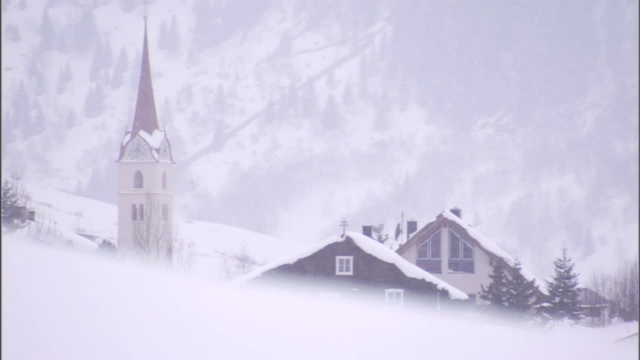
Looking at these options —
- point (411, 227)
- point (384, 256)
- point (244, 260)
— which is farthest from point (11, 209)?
point (411, 227)

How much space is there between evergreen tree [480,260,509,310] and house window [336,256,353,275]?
0.89 m

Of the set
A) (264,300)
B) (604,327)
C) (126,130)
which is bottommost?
(604,327)

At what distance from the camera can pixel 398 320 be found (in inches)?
124

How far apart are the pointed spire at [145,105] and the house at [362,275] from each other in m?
1.14

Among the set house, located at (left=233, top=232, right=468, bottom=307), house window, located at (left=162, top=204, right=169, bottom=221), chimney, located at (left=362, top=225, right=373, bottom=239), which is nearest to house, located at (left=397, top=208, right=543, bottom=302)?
chimney, located at (left=362, top=225, right=373, bottom=239)

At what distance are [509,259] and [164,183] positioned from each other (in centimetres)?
235

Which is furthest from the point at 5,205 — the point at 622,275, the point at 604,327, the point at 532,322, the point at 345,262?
the point at 622,275

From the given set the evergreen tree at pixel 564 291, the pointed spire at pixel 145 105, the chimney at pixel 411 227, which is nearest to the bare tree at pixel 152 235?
the pointed spire at pixel 145 105

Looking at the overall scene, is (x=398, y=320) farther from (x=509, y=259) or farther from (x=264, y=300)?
(x=509, y=259)

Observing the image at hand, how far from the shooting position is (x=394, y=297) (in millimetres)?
5617

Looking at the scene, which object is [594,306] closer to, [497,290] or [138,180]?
[497,290]

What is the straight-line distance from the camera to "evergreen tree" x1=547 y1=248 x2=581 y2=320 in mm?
5750

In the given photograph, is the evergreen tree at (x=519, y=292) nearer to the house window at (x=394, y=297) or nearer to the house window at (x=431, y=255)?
the house window at (x=431, y=255)

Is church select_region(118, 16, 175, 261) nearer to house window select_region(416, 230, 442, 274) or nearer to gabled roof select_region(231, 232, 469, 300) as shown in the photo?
gabled roof select_region(231, 232, 469, 300)
